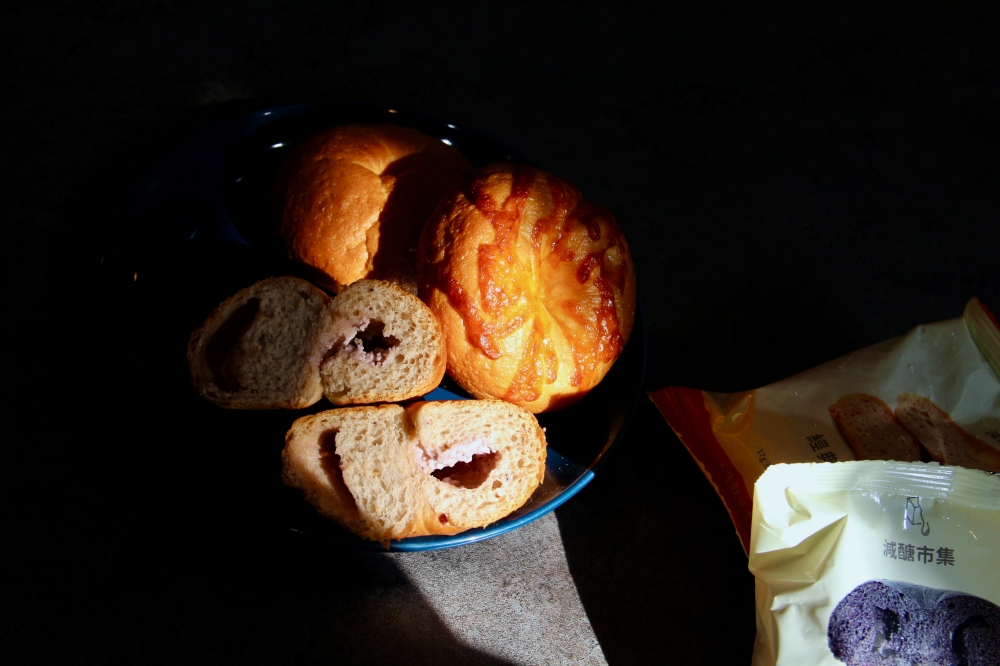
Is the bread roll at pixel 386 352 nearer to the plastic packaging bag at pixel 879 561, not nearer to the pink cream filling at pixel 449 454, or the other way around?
the pink cream filling at pixel 449 454

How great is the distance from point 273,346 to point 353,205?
37 centimetres

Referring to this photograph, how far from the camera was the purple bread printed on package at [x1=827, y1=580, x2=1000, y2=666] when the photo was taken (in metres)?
1.25

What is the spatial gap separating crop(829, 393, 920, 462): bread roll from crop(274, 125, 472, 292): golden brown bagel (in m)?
1.03

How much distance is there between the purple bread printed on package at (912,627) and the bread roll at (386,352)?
2.98 feet

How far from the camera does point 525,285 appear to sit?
1.47m

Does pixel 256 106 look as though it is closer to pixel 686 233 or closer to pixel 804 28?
pixel 686 233

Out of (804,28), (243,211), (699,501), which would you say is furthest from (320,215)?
(804,28)

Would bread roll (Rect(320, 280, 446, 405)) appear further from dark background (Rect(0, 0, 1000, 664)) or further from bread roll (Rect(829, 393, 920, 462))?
bread roll (Rect(829, 393, 920, 462))

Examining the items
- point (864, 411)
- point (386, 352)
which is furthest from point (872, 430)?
point (386, 352)

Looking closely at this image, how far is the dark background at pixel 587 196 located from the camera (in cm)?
140

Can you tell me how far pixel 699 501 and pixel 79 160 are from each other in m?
1.77

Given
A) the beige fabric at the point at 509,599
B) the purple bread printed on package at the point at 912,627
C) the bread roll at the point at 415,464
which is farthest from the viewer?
the beige fabric at the point at 509,599

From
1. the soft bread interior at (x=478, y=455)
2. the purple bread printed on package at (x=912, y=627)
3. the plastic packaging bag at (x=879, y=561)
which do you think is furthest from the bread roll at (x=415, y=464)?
the purple bread printed on package at (x=912, y=627)

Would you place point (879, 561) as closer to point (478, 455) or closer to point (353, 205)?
point (478, 455)
